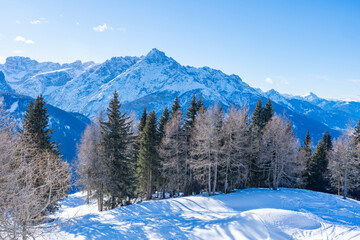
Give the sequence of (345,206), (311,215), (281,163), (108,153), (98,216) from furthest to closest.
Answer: (281,163) < (108,153) < (345,206) < (98,216) < (311,215)

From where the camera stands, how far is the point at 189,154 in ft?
108

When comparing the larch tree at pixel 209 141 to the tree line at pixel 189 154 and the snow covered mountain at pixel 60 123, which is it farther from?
the snow covered mountain at pixel 60 123

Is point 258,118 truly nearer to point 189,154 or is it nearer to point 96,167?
point 189,154

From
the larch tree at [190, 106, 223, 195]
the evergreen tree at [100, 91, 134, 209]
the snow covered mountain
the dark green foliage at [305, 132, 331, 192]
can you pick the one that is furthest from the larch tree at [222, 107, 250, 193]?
the snow covered mountain

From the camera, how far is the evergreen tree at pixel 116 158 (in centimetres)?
2698

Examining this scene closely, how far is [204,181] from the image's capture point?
32156 millimetres

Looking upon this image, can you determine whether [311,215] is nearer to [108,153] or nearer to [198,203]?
[198,203]

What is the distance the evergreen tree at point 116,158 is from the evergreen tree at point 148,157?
3.80 metres

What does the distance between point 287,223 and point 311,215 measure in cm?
403

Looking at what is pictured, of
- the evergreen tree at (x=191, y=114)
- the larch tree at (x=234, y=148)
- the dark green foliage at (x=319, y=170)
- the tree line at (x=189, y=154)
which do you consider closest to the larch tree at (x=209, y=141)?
the tree line at (x=189, y=154)

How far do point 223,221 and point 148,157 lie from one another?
54.1ft

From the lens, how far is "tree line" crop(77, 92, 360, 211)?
27.4 metres

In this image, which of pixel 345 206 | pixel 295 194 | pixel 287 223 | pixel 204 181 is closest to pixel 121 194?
pixel 204 181

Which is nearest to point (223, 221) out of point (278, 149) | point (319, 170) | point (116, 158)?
point (116, 158)
